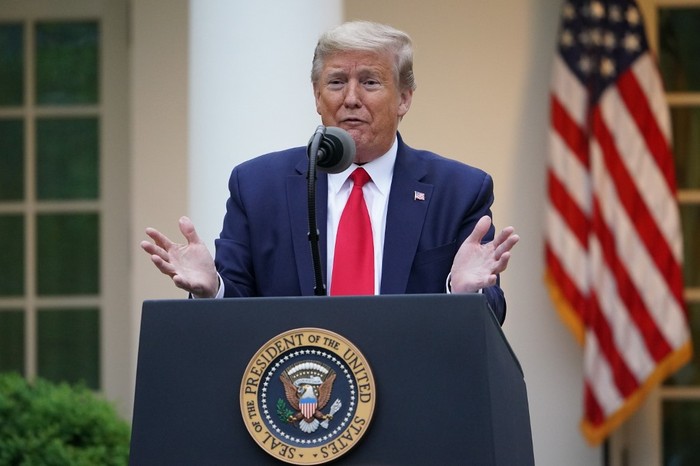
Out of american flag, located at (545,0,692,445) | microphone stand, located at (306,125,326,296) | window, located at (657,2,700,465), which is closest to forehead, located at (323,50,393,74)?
microphone stand, located at (306,125,326,296)

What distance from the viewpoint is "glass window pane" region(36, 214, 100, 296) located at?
715cm

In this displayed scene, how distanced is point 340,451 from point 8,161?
5.12 metres

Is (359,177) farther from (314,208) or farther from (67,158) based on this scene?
(67,158)

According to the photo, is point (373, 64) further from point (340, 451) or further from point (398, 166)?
point (340, 451)

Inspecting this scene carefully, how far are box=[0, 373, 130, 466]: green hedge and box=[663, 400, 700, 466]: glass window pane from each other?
2826mm

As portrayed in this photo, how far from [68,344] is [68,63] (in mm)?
1373

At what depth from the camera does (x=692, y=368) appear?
688 centimetres

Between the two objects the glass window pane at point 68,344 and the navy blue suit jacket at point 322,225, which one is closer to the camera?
the navy blue suit jacket at point 322,225

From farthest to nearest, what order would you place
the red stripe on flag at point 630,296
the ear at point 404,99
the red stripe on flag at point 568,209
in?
1. the red stripe on flag at point 568,209
2. the red stripe on flag at point 630,296
3. the ear at point 404,99

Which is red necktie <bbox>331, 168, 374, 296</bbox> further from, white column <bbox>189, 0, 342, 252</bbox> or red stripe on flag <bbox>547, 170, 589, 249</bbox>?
red stripe on flag <bbox>547, 170, 589, 249</bbox>

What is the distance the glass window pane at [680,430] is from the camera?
22.5ft

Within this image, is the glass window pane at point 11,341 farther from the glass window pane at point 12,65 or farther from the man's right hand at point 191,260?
the man's right hand at point 191,260

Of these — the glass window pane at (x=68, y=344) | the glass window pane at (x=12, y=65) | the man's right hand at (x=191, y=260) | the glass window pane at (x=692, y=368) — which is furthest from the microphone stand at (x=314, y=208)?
the glass window pane at (x=12, y=65)

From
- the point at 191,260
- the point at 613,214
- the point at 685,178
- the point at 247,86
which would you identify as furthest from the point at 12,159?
the point at 191,260
